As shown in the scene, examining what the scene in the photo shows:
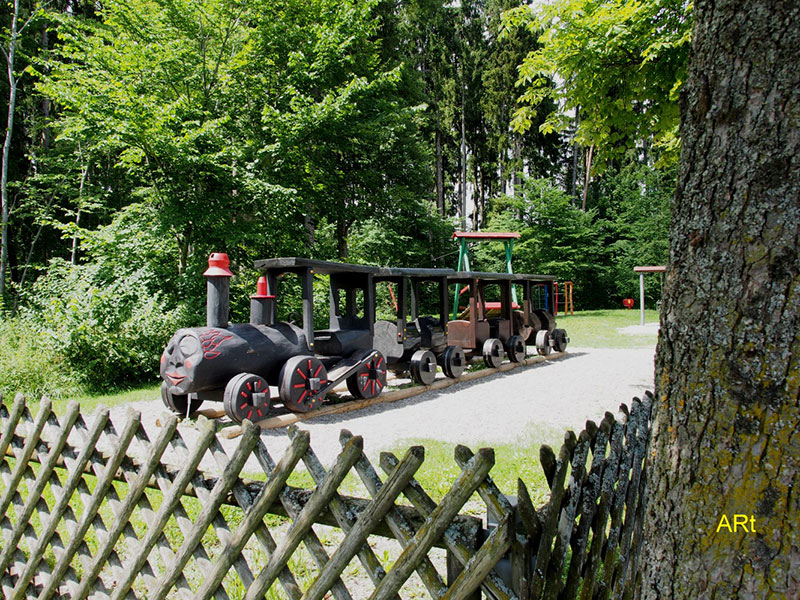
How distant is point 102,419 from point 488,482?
1875 millimetres

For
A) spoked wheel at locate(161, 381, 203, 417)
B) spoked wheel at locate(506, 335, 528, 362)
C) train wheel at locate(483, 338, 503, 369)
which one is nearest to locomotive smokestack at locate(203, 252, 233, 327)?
spoked wheel at locate(161, 381, 203, 417)

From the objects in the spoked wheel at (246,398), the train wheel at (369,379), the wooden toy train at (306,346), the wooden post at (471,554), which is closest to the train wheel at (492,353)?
the wooden toy train at (306,346)

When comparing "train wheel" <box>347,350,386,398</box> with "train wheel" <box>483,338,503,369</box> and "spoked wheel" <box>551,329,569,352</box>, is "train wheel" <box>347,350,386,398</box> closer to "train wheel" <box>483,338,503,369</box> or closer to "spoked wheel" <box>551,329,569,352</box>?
"train wheel" <box>483,338,503,369</box>

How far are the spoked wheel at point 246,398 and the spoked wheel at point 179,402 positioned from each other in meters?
0.69

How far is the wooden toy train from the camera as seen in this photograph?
6.08 metres

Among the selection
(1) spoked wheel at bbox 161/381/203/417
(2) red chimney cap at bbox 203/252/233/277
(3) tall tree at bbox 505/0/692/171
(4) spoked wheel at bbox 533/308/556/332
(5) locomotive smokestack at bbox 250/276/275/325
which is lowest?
(1) spoked wheel at bbox 161/381/203/417

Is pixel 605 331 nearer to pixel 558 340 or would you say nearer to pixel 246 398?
pixel 558 340

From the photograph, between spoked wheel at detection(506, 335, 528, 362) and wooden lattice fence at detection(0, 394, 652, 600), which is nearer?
wooden lattice fence at detection(0, 394, 652, 600)

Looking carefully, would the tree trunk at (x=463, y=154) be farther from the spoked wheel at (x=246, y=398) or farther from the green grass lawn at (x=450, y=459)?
the spoked wheel at (x=246, y=398)

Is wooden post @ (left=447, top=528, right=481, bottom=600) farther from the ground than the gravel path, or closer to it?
farther from the ground

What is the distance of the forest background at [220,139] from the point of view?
21.3ft

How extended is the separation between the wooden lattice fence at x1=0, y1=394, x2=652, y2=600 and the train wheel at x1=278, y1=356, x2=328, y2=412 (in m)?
3.46

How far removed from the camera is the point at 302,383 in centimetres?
667

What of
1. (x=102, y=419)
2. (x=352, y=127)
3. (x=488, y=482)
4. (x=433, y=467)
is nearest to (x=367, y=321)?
(x=433, y=467)
